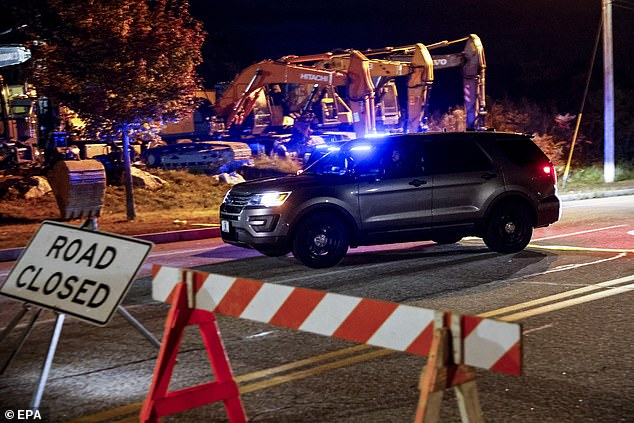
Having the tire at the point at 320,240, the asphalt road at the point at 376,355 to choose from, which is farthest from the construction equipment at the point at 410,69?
the asphalt road at the point at 376,355

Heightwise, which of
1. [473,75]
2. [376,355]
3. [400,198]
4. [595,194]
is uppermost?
[473,75]

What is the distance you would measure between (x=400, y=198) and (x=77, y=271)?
673 cm

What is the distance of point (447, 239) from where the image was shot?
44.0ft

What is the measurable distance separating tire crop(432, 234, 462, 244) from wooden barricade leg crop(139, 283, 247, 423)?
7.57 m

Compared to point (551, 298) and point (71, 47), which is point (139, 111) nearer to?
point (71, 47)

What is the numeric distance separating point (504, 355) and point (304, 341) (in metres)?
4.00

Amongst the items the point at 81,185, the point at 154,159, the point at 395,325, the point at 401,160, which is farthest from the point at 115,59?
the point at 395,325

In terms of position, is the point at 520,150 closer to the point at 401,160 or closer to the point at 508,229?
the point at 508,229

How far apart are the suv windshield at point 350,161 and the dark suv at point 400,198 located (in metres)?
0.01

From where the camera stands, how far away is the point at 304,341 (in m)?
7.57

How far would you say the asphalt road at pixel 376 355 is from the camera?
5.76m

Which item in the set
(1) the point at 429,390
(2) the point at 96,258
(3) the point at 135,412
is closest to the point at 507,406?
(1) the point at 429,390

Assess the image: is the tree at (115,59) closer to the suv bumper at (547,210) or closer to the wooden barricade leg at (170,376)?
the suv bumper at (547,210)

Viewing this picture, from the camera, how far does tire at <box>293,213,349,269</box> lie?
11.5m
